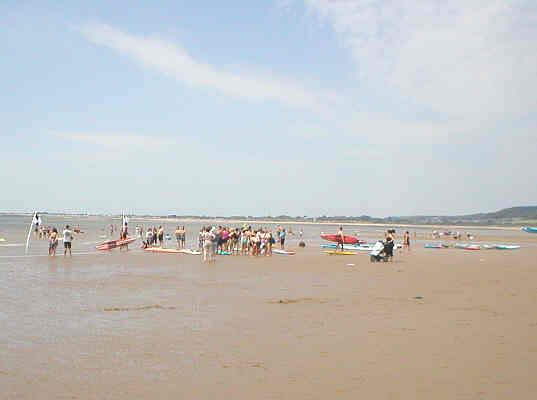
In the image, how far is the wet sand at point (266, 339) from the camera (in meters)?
5.19

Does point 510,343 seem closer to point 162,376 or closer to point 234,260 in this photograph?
point 162,376

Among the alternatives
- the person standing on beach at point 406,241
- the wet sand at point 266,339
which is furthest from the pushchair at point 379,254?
the person standing on beach at point 406,241

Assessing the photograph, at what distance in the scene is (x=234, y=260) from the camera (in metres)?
21.5

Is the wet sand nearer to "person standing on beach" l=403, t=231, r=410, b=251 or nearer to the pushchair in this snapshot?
the pushchair

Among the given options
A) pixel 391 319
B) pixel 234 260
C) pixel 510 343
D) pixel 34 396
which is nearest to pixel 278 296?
pixel 391 319

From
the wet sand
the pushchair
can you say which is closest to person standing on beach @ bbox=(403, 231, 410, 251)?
the pushchair

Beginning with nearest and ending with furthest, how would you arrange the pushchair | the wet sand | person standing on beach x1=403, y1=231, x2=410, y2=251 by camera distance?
the wet sand < the pushchair < person standing on beach x1=403, y1=231, x2=410, y2=251

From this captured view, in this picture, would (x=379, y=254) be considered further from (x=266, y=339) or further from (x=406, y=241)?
(x=266, y=339)

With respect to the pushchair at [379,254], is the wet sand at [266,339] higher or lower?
lower

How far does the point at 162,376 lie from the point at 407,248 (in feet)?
97.0

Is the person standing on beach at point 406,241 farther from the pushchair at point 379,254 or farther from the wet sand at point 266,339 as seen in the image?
the wet sand at point 266,339

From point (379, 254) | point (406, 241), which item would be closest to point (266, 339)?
point (379, 254)

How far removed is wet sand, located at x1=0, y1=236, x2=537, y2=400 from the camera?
17.0 ft

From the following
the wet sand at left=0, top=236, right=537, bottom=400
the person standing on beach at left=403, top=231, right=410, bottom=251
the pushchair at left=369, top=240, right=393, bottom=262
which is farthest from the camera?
the person standing on beach at left=403, top=231, right=410, bottom=251
